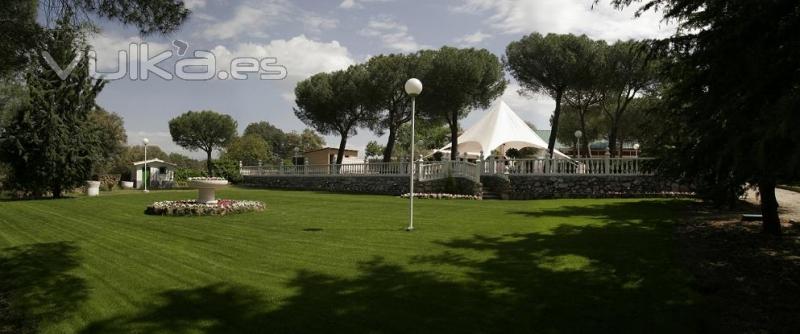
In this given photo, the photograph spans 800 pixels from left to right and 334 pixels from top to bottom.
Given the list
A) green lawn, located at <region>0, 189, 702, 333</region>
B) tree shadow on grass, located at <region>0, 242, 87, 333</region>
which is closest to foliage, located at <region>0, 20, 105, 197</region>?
green lawn, located at <region>0, 189, 702, 333</region>

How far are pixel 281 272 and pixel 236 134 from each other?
211 ft

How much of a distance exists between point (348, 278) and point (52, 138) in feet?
66.5

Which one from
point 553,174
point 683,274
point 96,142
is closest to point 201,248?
point 683,274

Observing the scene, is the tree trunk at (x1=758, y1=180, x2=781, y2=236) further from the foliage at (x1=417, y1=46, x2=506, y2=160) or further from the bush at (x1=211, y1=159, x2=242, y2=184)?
the bush at (x1=211, y1=159, x2=242, y2=184)

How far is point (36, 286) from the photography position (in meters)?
5.71

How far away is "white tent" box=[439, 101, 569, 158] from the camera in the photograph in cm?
2672

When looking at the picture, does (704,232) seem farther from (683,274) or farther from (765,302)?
(765,302)

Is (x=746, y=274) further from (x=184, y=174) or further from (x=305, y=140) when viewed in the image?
(x=305, y=140)

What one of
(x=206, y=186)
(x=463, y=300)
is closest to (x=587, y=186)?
(x=206, y=186)

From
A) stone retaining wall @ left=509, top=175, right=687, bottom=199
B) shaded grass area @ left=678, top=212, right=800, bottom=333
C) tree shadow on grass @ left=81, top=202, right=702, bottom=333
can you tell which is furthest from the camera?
stone retaining wall @ left=509, top=175, right=687, bottom=199

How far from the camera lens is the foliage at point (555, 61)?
86.0 feet

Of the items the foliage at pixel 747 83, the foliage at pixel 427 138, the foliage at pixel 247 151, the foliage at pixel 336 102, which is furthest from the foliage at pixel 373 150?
the foliage at pixel 747 83

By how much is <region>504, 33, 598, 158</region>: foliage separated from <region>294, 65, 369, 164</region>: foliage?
10146mm

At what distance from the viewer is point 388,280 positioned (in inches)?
223
